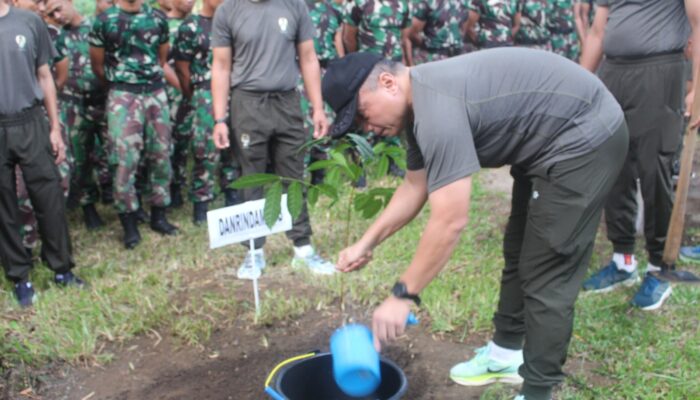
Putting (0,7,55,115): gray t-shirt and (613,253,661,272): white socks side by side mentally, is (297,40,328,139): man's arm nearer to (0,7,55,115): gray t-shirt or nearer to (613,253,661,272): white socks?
(0,7,55,115): gray t-shirt

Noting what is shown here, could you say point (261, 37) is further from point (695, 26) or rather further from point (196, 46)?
point (695, 26)

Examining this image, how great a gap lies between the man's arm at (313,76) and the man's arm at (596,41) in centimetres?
154

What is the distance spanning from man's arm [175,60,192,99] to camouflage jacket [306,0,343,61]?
1.08 meters

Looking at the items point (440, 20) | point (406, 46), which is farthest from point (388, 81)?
point (440, 20)

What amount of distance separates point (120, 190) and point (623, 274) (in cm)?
313

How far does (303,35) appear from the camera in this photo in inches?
159

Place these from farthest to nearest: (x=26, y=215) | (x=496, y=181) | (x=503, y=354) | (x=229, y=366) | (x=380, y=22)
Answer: (x=496, y=181)
(x=380, y=22)
(x=26, y=215)
(x=229, y=366)
(x=503, y=354)

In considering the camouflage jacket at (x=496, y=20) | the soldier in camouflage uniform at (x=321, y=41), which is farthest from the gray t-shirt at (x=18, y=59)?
the camouflage jacket at (x=496, y=20)

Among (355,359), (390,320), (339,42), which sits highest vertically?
(339,42)

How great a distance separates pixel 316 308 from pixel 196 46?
2.29 metres

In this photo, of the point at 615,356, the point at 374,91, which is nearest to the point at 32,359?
the point at 374,91

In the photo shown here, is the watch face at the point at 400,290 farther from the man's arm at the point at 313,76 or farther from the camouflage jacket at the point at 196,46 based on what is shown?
the camouflage jacket at the point at 196,46

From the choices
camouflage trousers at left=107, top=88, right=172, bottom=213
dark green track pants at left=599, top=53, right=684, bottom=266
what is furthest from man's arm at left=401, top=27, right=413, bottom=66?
dark green track pants at left=599, top=53, right=684, bottom=266

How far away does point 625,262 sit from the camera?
369 cm
